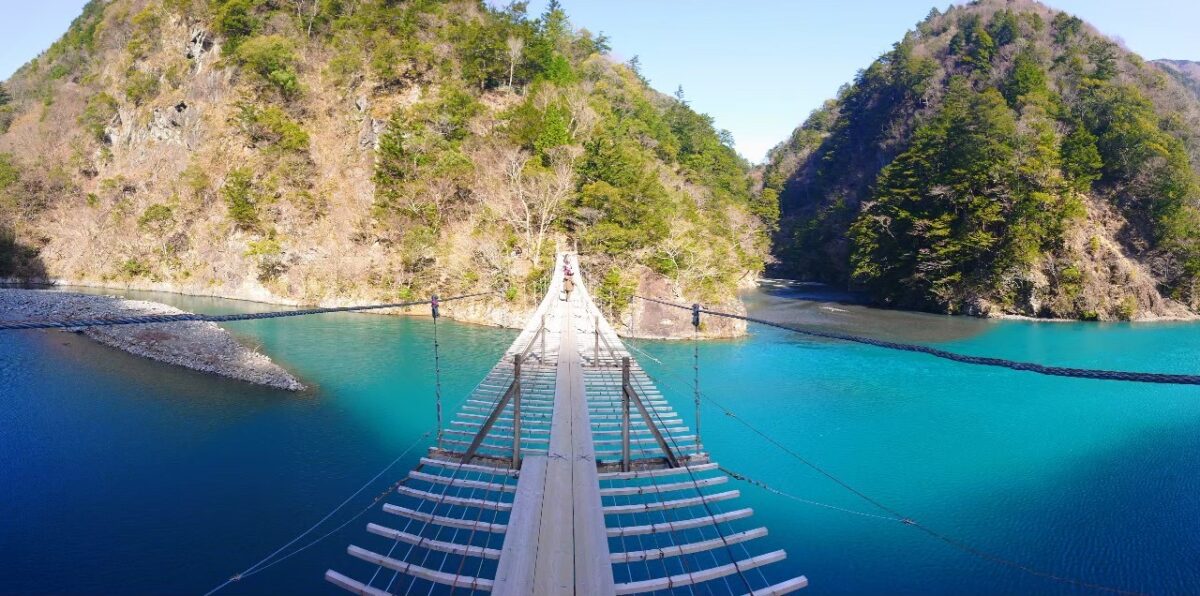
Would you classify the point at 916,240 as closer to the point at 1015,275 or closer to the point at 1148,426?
the point at 1015,275

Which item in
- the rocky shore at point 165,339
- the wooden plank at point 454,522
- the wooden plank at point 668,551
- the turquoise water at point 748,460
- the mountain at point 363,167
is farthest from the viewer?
the mountain at point 363,167

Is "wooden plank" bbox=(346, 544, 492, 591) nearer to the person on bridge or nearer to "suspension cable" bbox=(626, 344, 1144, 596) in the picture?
"suspension cable" bbox=(626, 344, 1144, 596)

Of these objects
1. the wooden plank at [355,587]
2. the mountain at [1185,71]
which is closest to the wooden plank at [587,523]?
the wooden plank at [355,587]

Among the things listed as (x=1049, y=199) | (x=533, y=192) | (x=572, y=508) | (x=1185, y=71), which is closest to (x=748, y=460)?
(x=572, y=508)

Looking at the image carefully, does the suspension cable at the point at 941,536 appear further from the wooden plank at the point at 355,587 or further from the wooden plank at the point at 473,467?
the wooden plank at the point at 355,587

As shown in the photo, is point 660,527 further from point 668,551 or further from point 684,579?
point 684,579

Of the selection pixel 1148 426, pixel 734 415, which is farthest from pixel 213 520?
pixel 1148 426
